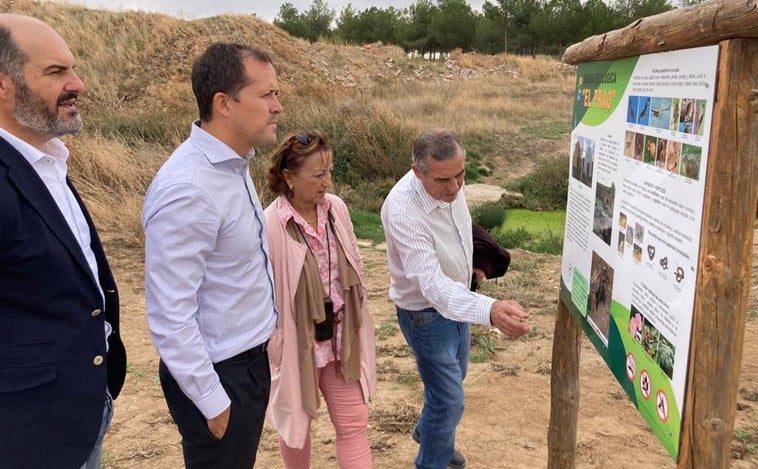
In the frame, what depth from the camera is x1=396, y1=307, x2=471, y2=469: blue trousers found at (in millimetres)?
2627

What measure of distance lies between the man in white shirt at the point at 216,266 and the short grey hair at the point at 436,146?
27.9 inches

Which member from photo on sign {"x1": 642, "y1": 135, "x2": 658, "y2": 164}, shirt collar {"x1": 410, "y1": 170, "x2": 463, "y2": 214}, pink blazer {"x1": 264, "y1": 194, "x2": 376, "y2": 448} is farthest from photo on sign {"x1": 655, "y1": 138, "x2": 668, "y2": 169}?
pink blazer {"x1": 264, "y1": 194, "x2": 376, "y2": 448}

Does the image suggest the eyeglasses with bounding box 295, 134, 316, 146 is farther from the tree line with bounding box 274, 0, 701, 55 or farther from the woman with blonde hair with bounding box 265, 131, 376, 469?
the tree line with bounding box 274, 0, 701, 55

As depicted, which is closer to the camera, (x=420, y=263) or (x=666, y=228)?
(x=666, y=228)

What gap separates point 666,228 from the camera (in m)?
1.54

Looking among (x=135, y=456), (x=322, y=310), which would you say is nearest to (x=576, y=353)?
(x=322, y=310)

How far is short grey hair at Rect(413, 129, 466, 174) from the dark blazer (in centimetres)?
136

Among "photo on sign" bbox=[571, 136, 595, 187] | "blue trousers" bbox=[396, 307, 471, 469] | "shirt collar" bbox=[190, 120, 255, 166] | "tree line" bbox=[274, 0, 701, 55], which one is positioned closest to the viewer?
"shirt collar" bbox=[190, 120, 255, 166]

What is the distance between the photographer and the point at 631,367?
179 cm

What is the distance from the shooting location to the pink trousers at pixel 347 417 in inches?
101

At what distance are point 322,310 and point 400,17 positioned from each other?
55.3m

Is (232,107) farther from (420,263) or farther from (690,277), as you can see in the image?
(690,277)

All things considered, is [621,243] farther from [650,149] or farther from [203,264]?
[203,264]

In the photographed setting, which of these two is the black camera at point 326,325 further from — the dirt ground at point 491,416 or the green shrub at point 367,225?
the green shrub at point 367,225
